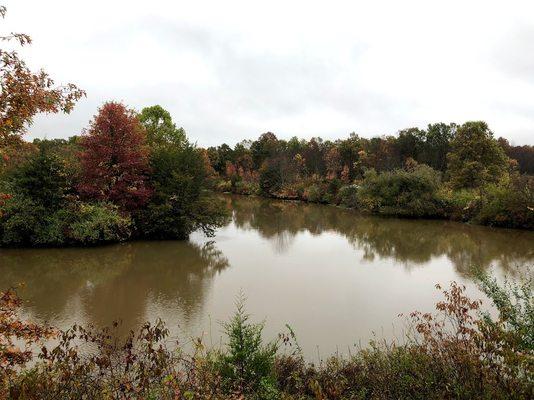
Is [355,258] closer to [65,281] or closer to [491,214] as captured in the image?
[65,281]

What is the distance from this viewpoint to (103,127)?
18672 millimetres

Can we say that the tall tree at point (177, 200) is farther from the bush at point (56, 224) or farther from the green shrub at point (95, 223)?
the bush at point (56, 224)

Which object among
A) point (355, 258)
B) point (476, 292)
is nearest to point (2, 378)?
point (476, 292)

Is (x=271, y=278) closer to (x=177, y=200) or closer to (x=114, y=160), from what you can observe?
(x=177, y=200)

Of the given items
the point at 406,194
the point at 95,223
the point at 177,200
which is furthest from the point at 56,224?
the point at 406,194

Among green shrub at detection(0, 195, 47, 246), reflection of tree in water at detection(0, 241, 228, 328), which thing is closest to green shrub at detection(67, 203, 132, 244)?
reflection of tree in water at detection(0, 241, 228, 328)

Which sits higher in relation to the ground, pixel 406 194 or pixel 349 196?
pixel 406 194

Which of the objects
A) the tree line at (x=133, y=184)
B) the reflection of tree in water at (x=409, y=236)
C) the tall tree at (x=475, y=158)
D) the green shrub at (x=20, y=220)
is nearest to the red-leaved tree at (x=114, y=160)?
the tree line at (x=133, y=184)

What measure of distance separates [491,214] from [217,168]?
48.9 metres

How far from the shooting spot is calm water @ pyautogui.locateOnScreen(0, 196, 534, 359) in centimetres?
972

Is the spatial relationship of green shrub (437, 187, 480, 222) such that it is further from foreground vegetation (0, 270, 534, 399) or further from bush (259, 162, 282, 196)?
foreground vegetation (0, 270, 534, 399)

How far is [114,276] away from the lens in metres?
13.5

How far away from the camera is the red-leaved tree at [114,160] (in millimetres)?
18406

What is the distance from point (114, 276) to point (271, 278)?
5112mm
